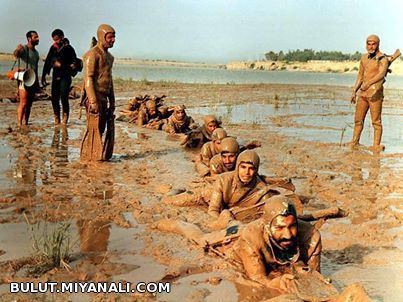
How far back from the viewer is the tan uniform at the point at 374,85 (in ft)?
39.5

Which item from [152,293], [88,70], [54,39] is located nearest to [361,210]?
[152,293]

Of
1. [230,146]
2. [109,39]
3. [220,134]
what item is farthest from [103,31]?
[230,146]

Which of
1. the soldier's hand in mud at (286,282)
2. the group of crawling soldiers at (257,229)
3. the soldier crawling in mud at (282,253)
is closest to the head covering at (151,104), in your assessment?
the group of crawling soldiers at (257,229)

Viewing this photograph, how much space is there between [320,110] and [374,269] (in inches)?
667

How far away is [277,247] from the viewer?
4.60 metres

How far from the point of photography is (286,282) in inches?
171

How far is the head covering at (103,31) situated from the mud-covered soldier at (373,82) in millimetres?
6074

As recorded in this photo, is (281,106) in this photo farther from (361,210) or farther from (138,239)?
(138,239)

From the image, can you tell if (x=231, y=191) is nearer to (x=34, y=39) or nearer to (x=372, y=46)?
(x=372, y=46)

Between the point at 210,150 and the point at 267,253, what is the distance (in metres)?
4.82

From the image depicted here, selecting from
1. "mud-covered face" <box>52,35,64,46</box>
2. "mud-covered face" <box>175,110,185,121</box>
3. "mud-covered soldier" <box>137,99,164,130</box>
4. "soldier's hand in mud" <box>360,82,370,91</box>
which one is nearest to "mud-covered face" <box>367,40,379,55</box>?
"soldier's hand in mud" <box>360,82,370,91</box>

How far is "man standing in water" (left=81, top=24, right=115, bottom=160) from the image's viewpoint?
895cm

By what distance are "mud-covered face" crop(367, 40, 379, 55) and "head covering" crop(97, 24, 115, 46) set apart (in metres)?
6.01

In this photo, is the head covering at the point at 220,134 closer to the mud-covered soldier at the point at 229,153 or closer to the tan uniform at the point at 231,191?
the mud-covered soldier at the point at 229,153
